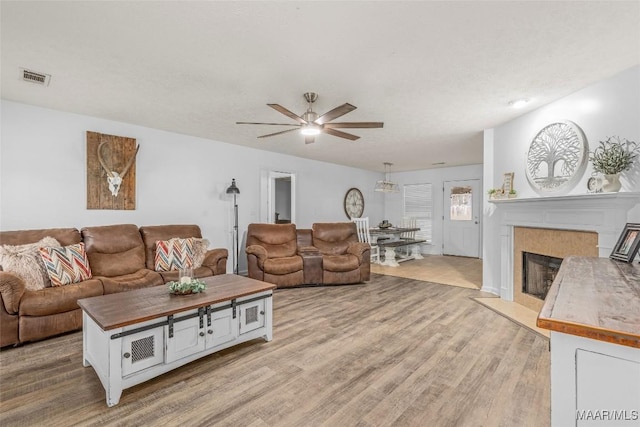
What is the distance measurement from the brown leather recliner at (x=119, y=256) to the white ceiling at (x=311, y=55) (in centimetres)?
149

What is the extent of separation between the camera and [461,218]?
7746 mm

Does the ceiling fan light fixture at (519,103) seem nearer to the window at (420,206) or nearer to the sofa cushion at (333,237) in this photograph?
the sofa cushion at (333,237)

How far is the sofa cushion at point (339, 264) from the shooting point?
475cm

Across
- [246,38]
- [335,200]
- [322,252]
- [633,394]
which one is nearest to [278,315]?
[322,252]

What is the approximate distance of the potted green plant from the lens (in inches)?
99.3

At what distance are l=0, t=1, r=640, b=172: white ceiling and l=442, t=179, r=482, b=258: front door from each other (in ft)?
13.3

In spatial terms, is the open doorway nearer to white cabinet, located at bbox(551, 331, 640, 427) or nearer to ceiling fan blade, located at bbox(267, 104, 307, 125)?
ceiling fan blade, located at bbox(267, 104, 307, 125)

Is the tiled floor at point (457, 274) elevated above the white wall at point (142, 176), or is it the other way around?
the white wall at point (142, 176)

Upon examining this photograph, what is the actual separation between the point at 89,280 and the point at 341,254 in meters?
3.59

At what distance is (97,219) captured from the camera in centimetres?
395

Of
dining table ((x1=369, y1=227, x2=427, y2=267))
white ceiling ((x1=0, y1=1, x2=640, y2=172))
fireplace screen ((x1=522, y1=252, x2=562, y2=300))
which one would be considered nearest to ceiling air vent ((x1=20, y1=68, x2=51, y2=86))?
white ceiling ((x1=0, y1=1, x2=640, y2=172))

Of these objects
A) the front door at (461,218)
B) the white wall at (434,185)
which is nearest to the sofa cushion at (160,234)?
the white wall at (434,185)

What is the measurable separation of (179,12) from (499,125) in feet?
13.4

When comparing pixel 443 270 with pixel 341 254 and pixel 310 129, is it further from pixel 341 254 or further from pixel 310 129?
pixel 310 129
